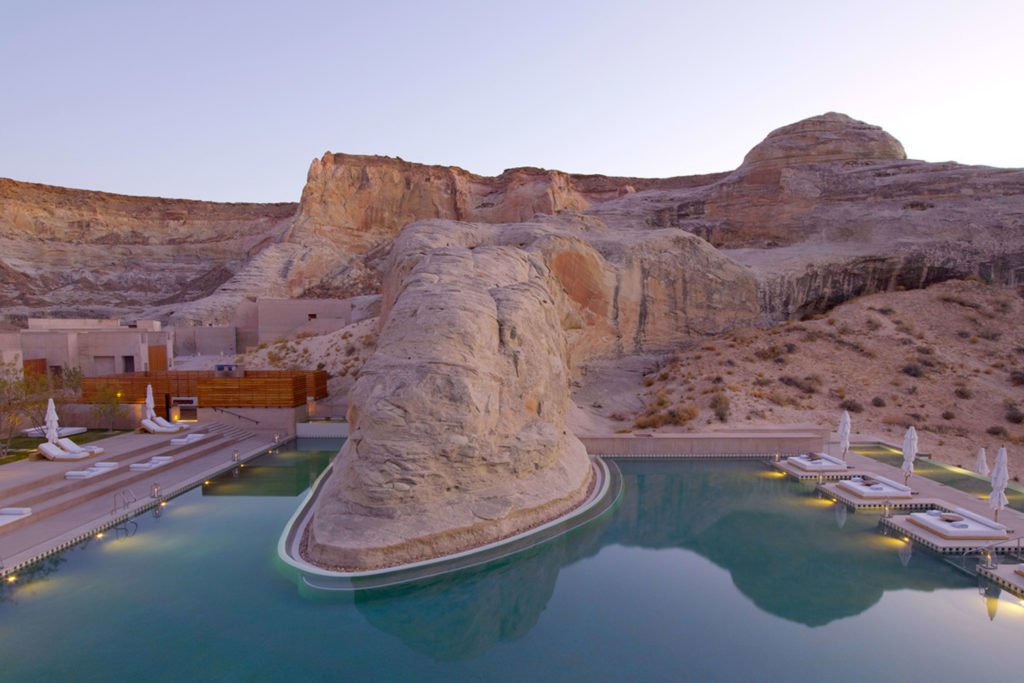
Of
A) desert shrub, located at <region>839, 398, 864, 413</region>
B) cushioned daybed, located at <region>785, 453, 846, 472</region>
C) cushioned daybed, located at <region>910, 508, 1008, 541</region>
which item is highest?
desert shrub, located at <region>839, 398, 864, 413</region>

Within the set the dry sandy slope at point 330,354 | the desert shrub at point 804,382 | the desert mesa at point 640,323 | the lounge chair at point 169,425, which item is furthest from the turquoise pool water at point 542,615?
the dry sandy slope at point 330,354

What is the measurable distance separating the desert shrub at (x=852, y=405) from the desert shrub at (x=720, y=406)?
4.04 meters

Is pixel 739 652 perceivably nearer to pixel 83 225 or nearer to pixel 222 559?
pixel 222 559

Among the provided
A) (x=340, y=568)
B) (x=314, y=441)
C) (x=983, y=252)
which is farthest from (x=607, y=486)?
(x=983, y=252)

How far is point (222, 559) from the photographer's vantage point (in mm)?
10031

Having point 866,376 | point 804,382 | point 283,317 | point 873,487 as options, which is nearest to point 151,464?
point 873,487

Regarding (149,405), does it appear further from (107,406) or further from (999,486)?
(999,486)

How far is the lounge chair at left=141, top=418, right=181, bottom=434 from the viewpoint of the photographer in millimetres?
17953

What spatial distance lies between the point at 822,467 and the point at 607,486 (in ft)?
18.9

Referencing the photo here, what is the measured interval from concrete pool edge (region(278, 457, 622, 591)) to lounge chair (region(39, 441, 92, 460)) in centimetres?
611

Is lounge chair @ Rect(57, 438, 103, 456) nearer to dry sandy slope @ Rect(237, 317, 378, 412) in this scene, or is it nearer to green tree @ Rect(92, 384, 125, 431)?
green tree @ Rect(92, 384, 125, 431)

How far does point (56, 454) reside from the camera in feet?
47.1

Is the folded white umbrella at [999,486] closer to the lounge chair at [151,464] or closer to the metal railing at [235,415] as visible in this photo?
the lounge chair at [151,464]

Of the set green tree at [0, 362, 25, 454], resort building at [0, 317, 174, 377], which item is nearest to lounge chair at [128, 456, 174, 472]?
green tree at [0, 362, 25, 454]
